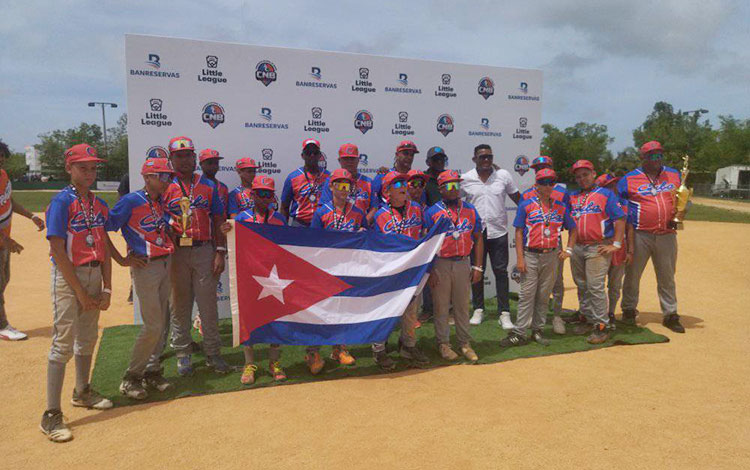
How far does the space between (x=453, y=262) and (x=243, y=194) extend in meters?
2.82

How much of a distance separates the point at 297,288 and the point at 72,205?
223cm

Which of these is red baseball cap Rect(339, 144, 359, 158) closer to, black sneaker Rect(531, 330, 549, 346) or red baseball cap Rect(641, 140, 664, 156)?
black sneaker Rect(531, 330, 549, 346)

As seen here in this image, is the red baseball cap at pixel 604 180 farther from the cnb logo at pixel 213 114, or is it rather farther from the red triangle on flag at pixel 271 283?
the cnb logo at pixel 213 114

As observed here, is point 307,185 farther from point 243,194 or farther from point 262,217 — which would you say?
point 262,217

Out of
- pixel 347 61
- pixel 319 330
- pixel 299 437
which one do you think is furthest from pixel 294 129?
pixel 299 437

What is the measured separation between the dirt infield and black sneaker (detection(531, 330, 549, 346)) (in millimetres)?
467

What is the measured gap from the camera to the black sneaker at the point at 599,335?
253 inches

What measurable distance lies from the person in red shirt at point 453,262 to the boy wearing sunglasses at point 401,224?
0.76 ft

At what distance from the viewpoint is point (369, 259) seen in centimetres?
538

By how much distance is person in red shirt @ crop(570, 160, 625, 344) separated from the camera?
257 inches

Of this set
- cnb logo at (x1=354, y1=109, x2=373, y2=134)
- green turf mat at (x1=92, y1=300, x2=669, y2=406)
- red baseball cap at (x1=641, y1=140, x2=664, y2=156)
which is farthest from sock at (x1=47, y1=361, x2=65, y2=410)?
red baseball cap at (x1=641, y1=140, x2=664, y2=156)

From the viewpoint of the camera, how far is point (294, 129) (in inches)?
296

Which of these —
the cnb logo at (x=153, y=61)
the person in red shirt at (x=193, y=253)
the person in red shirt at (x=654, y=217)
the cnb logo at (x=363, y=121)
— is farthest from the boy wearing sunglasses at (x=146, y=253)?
the person in red shirt at (x=654, y=217)

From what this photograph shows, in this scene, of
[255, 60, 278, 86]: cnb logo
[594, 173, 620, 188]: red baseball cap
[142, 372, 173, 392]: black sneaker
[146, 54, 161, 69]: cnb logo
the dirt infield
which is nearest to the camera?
the dirt infield
